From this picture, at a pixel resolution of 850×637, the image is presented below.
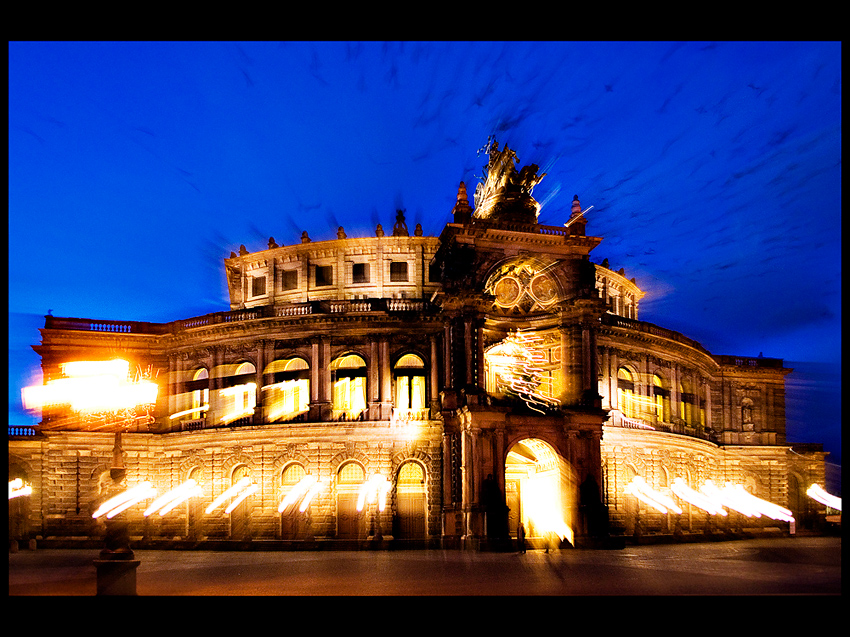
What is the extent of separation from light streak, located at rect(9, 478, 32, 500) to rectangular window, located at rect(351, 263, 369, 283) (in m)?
21.5

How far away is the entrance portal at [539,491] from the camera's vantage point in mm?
36281

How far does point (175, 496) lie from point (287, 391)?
8.70 m

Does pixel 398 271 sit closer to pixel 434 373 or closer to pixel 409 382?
pixel 409 382

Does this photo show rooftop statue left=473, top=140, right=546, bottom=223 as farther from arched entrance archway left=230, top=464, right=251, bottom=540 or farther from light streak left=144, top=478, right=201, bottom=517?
light streak left=144, top=478, right=201, bottom=517

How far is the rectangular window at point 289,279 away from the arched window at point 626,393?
20.4 meters

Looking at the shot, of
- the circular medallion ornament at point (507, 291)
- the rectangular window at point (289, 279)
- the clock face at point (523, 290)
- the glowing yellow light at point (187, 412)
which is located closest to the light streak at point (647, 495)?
the clock face at point (523, 290)

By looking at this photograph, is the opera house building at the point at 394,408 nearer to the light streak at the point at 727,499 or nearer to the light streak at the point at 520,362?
the light streak at the point at 520,362

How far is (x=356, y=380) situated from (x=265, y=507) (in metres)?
8.34

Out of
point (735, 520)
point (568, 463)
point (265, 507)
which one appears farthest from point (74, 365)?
point (735, 520)

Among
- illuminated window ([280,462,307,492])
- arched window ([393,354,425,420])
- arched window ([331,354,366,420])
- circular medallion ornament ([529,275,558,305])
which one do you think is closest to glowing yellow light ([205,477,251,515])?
illuminated window ([280,462,307,492])

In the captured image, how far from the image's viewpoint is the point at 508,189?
39.8 meters

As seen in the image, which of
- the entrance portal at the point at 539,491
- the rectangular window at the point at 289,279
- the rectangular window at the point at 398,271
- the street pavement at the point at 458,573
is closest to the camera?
the street pavement at the point at 458,573

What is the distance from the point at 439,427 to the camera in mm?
38875

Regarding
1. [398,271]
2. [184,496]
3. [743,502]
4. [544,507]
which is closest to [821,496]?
[743,502]
